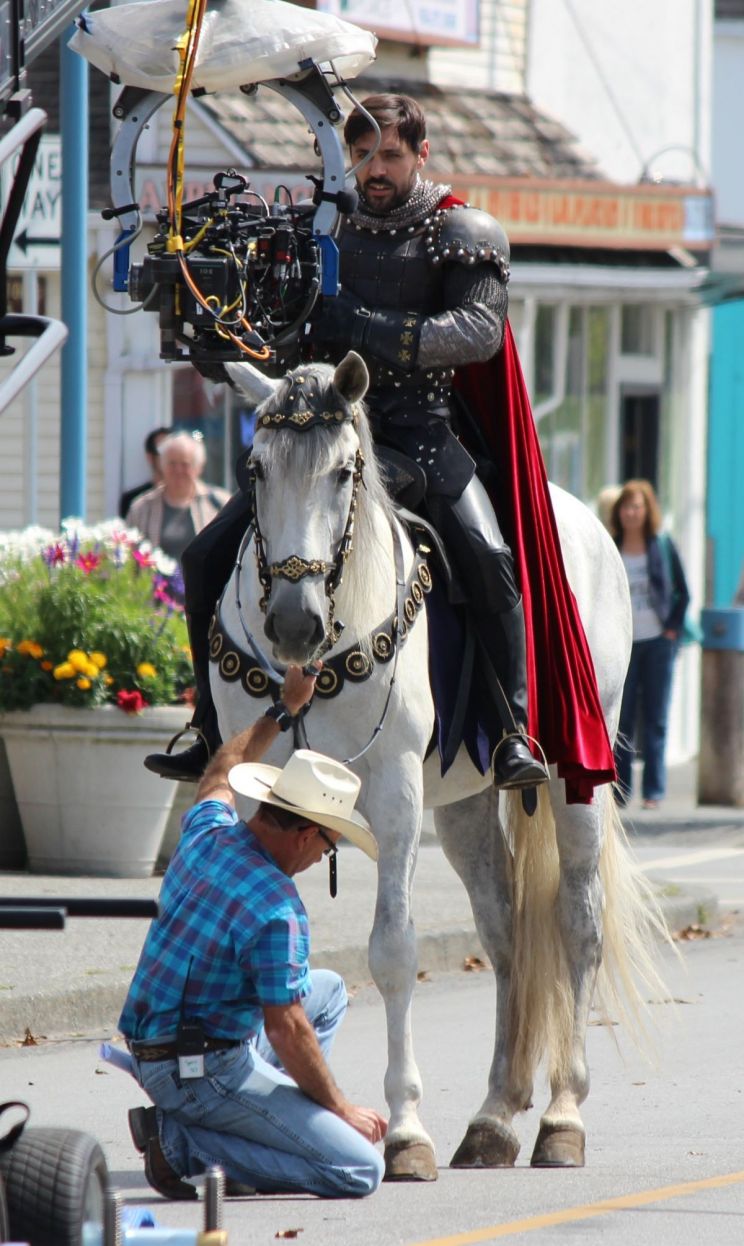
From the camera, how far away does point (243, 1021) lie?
5.70 meters

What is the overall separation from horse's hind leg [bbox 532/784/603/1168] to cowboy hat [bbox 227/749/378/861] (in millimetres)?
1595

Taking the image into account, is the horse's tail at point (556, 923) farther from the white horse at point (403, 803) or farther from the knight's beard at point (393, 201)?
the knight's beard at point (393, 201)

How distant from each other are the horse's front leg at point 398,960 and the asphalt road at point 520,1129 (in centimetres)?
11

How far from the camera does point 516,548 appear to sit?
7.26 m

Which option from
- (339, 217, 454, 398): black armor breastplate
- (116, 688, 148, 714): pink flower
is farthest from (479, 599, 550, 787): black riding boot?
(116, 688, 148, 714): pink flower

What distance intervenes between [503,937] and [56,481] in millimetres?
9567

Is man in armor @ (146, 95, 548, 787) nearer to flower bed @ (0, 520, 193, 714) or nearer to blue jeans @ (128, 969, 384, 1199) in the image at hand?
blue jeans @ (128, 969, 384, 1199)

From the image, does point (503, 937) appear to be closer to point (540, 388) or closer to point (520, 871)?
point (520, 871)

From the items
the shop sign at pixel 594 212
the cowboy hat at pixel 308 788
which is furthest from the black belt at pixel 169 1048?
the shop sign at pixel 594 212

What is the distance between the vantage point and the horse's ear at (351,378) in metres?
6.37

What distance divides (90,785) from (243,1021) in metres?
5.92

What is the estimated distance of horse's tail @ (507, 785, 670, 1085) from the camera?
287 inches

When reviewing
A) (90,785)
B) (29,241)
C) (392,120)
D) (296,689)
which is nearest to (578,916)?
(296,689)

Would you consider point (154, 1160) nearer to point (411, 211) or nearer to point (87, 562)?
point (411, 211)
